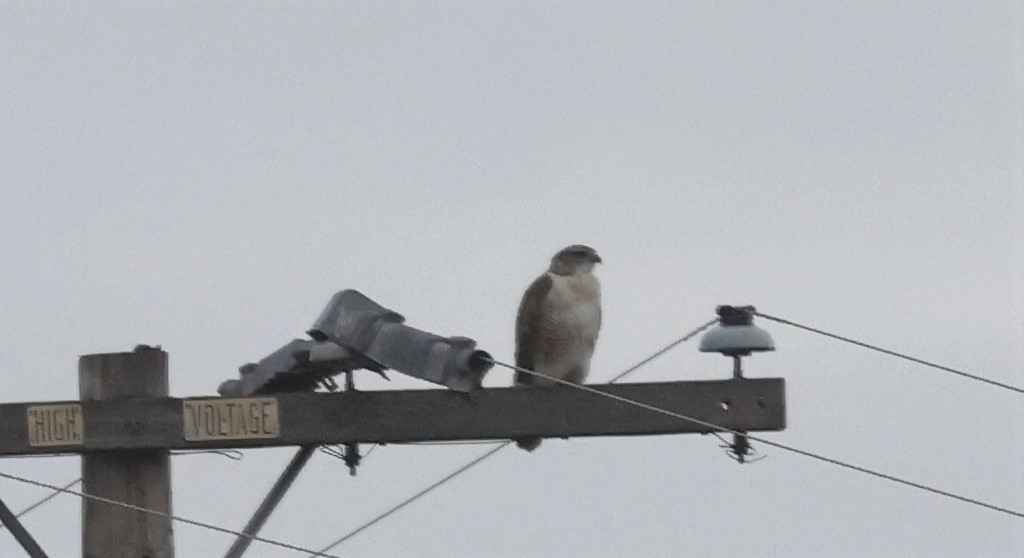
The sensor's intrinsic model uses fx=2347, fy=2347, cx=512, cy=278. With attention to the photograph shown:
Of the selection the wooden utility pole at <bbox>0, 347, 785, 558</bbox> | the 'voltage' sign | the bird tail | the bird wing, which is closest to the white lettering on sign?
the wooden utility pole at <bbox>0, 347, 785, 558</bbox>

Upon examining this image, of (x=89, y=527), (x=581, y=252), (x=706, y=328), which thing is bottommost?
(x=89, y=527)

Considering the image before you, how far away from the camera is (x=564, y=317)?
999 centimetres

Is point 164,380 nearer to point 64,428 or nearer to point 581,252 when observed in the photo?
point 64,428

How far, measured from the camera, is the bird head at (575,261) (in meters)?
10.0

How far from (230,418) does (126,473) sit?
384mm

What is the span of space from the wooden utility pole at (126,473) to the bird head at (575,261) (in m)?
2.65

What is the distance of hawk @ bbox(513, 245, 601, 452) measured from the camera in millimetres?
10008

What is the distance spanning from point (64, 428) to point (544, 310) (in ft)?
9.33

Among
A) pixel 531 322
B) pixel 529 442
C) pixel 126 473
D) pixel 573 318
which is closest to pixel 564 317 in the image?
pixel 573 318

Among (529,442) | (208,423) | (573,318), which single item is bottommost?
(529,442)

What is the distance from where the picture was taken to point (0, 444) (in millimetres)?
7797

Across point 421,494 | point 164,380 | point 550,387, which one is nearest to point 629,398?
point 550,387

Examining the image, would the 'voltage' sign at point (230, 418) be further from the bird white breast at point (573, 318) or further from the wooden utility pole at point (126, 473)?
the bird white breast at point (573, 318)

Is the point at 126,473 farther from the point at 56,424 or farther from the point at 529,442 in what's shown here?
the point at 529,442
